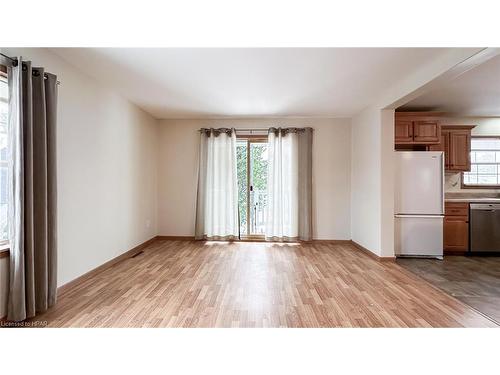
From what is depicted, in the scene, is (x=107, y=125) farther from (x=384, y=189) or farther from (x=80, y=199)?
(x=384, y=189)

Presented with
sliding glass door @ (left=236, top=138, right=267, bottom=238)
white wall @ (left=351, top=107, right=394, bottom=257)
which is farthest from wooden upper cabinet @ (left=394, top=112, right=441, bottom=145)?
sliding glass door @ (left=236, top=138, right=267, bottom=238)

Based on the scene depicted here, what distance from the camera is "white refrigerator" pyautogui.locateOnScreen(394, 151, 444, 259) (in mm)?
4516

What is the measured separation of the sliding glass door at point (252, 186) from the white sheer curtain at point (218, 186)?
0.69ft

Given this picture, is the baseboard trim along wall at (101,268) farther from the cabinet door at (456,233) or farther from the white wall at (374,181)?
the cabinet door at (456,233)

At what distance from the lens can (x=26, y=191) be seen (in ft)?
7.55

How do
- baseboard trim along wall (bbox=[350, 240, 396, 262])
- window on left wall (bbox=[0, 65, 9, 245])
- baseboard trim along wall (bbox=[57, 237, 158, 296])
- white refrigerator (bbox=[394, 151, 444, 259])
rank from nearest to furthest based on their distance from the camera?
window on left wall (bbox=[0, 65, 9, 245]), baseboard trim along wall (bbox=[57, 237, 158, 296]), baseboard trim along wall (bbox=[350, 240, 396, 262]), white refrigerator (bbox=[394, 151, 444, 259])

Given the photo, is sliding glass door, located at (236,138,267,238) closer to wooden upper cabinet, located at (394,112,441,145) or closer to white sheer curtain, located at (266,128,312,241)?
white sheer curtain, located at (266,128,312,241)

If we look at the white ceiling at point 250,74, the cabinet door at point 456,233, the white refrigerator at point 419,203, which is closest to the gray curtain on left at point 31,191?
the white ceiling at point 250,74

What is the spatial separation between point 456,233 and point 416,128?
1.92 metres

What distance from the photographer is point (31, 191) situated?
7.60 feet

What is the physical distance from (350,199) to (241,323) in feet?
13.5

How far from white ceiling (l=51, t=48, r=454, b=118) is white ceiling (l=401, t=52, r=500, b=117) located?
890 mm

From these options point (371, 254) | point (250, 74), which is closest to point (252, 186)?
point (371, 254)

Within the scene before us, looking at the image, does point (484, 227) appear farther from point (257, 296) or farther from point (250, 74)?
point (250, 74)
